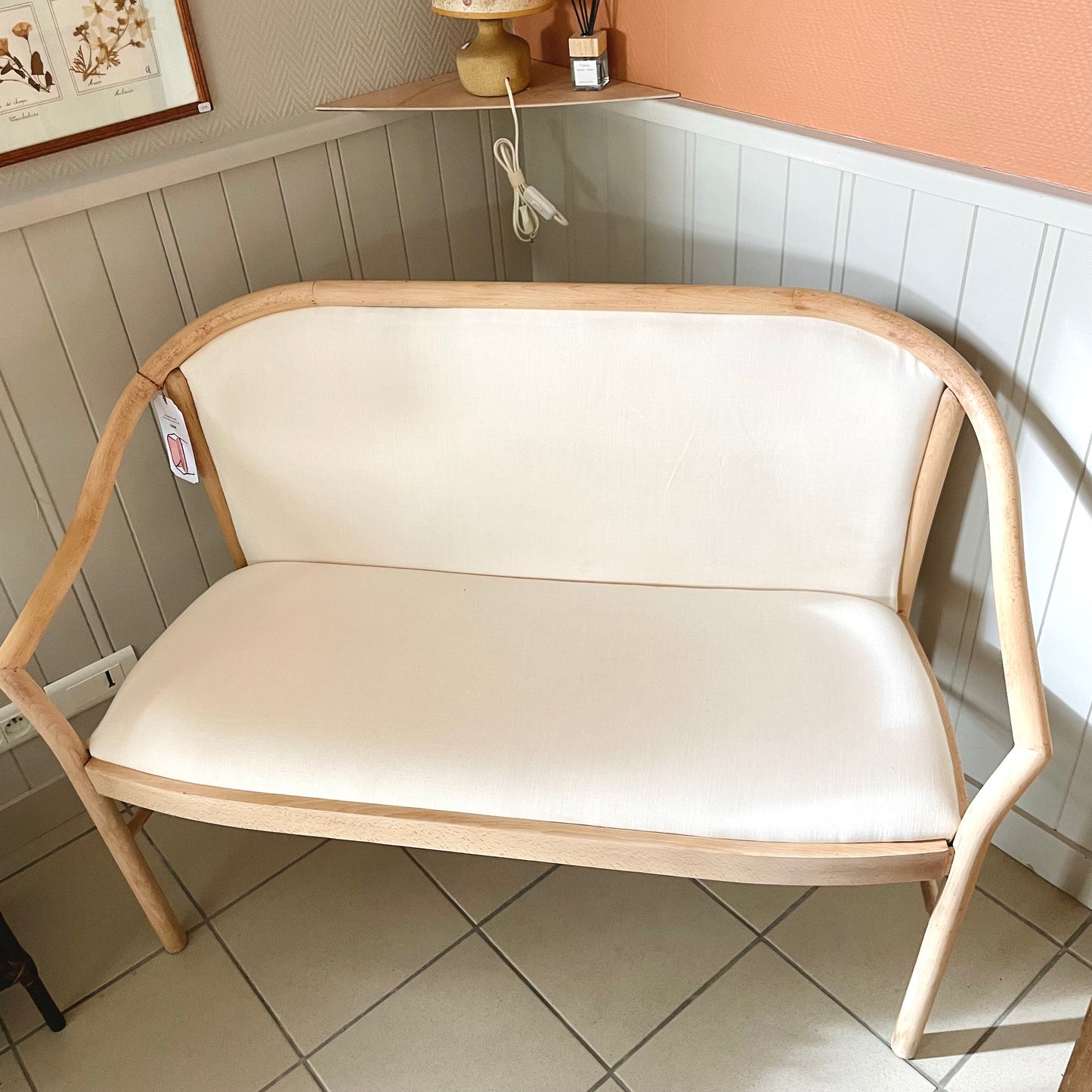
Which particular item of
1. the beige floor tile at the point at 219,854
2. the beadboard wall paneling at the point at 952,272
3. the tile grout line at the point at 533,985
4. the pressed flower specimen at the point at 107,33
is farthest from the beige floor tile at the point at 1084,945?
the pressed flower specimen at the point at 107,33

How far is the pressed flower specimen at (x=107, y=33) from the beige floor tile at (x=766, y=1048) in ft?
4.98

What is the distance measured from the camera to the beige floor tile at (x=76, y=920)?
5.15 ft

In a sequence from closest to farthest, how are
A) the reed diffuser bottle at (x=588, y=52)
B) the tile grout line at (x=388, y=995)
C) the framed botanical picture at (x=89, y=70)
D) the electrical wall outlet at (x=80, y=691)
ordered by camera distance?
the framed botanical picture at (x=89, y=70)
the tile grout line at (x=388, y=995)
the reed diffuser bottle at (x=588, y=52)
the electrical wall outlet at (x=80, y=691)

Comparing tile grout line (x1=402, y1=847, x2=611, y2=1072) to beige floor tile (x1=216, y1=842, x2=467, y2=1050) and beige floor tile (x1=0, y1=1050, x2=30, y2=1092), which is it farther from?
beige floor tile (x1=0, y1=1050, x2=30, y2=1092)

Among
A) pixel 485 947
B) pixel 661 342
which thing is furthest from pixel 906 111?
pixel 485 947

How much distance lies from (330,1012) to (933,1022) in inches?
32.9

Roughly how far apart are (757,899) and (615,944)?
229mm

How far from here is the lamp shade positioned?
146 centimetres

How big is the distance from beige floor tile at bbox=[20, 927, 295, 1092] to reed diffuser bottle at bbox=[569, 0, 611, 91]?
1433 millimetres

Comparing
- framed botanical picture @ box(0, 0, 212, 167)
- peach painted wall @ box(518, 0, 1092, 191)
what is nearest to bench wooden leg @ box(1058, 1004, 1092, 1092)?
peach painted wall @ box(518, 0, 1092, 191)

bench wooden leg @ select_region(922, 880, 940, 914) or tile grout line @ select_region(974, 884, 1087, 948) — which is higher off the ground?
bench wooden leg @ select_region(922, 880, 940, 914)

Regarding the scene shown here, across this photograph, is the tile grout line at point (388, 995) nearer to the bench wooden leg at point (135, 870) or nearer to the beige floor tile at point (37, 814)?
the bench wooden leg at point (135, 870)

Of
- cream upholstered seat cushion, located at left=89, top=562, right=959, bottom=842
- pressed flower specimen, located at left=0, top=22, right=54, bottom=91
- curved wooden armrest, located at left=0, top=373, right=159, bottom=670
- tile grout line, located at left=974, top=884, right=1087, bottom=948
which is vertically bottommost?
tile grout line, located at left=974, top=884, right=1087, bottom=948

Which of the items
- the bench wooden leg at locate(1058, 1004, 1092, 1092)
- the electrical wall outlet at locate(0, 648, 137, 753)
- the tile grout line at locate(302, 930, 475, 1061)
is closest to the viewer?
the bench wooden leg at locate(1058, 1004, 1092, 1092)
